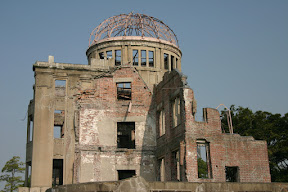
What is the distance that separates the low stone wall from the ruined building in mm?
5153

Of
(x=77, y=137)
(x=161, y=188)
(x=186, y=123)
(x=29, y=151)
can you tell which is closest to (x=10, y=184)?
(x=29, y=151)

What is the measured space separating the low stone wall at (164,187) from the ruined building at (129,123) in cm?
515

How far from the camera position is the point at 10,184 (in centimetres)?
4100

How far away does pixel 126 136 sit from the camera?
90.9 ft

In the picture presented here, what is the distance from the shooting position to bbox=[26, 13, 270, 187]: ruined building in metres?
19.1

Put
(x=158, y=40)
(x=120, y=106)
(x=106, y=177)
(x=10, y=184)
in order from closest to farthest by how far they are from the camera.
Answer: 1. (x=106, y=177)
2. (x=120, y=106)
3. (x=158, y=40)
4. (x=10, y=184)

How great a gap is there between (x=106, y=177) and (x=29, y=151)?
7.82 m

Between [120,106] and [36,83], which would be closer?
[120,106]

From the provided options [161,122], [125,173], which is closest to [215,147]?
[161,122]

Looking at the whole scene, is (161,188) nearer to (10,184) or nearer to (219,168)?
(219,168)

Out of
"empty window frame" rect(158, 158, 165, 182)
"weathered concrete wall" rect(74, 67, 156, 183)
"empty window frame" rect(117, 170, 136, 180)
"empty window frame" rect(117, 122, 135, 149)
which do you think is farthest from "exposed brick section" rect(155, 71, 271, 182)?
"empty window frame" rect(117, 122, 135, 149)

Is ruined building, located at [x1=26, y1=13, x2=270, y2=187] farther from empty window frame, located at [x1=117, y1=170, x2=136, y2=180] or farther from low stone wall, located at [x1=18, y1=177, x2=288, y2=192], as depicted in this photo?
low stone wall, located at [x1=18, y1=177, x2=288, y2=192]

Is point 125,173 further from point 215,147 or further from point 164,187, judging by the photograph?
point 164,187

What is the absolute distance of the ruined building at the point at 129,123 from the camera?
19.1 metres
